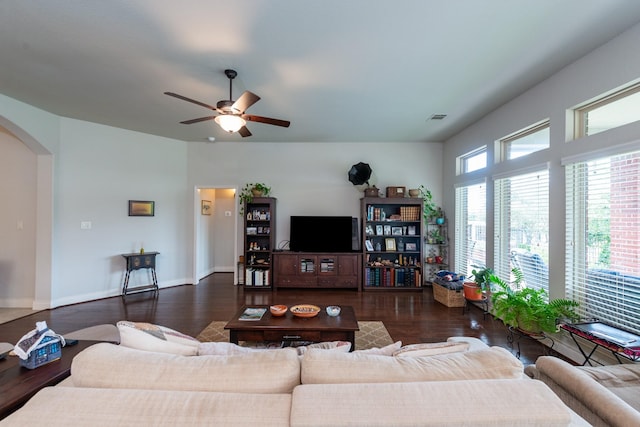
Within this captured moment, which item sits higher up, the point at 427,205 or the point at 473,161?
the point at 473,161

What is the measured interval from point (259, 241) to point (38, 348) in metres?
3.91

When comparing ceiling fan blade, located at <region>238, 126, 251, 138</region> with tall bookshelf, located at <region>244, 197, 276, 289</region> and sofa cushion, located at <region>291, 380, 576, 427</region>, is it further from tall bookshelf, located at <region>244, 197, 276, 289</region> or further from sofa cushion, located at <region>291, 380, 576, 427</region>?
sofa cushion, located at <region>291, 380, 576, 427</region>

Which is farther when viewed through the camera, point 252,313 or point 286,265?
point 286,265

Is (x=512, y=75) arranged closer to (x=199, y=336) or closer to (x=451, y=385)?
(x=451, y=385)

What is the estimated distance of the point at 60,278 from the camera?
3904mm

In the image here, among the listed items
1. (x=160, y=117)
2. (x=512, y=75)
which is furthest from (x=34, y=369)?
(x=512, y=75)

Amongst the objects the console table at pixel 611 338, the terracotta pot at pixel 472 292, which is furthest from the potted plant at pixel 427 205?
the console table at pixel 611 338

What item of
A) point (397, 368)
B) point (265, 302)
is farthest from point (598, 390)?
point (265, 302)

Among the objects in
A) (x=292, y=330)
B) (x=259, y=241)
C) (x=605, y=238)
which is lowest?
(x=292, y=330)

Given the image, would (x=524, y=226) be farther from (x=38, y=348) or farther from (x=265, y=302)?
(x=38, y=348)

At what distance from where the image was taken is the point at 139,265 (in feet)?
14.4

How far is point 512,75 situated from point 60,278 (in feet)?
21.2

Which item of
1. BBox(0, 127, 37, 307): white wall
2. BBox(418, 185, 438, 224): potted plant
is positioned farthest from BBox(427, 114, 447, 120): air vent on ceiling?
BBox(0, 127, 37, 307): white wall

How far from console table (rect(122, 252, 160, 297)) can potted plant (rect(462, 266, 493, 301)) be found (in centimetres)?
506
